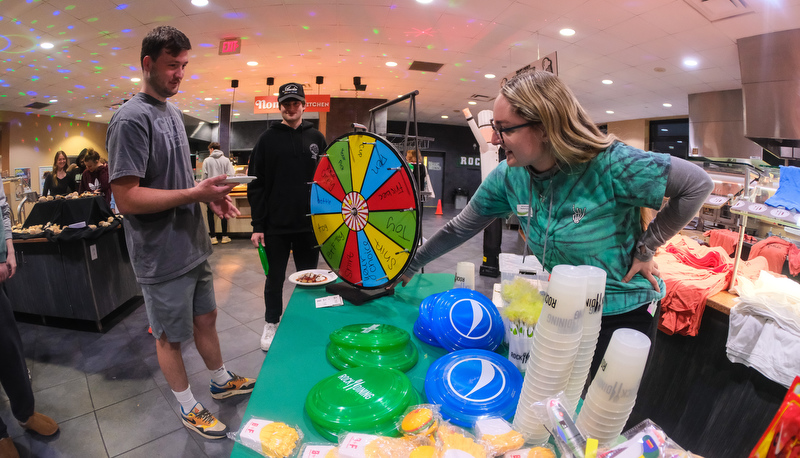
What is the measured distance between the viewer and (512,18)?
471cm

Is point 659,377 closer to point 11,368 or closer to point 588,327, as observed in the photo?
point 588,327

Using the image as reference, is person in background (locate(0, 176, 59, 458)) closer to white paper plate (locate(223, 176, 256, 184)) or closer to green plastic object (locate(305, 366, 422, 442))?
white paper plate (locate(223, 176, 256, 184))

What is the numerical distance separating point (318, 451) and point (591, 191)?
34.6 inches

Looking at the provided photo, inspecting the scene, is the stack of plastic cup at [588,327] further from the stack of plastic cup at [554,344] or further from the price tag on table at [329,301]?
the price tag on table at [329,301]

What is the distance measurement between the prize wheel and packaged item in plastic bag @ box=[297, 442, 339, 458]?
2.35ft

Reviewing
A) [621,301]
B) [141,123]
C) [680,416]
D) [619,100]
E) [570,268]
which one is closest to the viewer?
[570,268]

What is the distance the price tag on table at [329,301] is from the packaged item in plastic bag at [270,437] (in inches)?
29.6

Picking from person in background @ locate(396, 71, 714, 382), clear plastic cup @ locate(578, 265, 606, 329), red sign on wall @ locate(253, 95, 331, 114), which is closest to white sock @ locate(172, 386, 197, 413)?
person in background @ locate(396, 71, 714, 382)

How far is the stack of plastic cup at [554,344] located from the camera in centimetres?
56

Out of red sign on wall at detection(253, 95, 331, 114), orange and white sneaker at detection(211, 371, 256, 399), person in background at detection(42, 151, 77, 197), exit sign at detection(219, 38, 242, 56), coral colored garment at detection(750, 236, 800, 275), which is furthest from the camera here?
red sign on wall at detection(253, 95, 331, 114)

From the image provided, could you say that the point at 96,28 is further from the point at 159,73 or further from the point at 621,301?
the point at 621,301

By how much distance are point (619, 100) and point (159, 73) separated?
10.2m

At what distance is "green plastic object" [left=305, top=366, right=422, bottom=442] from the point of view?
755mm

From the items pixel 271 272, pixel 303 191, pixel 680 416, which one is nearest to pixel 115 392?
pixel 271 272
